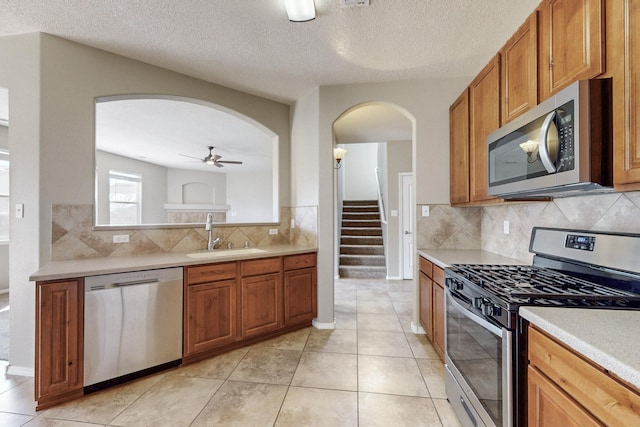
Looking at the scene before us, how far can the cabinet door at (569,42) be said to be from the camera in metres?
1.16

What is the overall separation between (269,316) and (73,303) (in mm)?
1529

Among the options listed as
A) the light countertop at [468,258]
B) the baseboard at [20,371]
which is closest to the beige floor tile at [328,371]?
the light countertop at [468,258]

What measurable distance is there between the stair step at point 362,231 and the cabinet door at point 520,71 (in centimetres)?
472

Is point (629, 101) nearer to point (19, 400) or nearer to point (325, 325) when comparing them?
point (325, 325)

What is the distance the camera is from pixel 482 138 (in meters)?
2.17

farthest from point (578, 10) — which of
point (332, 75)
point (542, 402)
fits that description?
point (332, 75)

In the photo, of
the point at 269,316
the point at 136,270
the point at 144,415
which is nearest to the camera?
the point at 144,415

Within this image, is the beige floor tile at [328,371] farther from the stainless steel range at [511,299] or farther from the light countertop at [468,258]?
the light countertop at [468,258]

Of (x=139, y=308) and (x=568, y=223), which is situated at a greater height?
(x=568, y=223)

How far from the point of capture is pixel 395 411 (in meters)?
1.77

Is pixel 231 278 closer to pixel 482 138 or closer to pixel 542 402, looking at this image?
pixel 542 402

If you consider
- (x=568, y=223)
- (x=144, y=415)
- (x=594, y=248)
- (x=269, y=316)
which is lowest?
(x=144, y=415)

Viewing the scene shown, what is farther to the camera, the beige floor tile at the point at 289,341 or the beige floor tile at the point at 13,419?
the beige floor tile at the point at 289,341

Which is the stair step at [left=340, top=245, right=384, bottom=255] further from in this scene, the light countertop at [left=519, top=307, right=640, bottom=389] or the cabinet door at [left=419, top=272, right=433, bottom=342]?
the light countertop at [left=519, top=307, right=640, bottom=389]
